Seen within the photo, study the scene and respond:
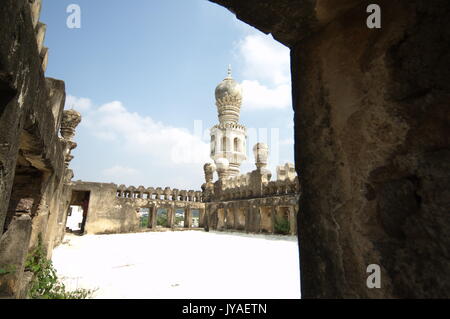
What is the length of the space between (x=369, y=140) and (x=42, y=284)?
4.41 metres

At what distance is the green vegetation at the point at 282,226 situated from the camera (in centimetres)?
1407

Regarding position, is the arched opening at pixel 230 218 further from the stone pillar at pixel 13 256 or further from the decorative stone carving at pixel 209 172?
the stone pillar at pixel 13 256

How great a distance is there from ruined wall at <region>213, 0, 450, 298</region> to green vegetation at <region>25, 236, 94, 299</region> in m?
3.49

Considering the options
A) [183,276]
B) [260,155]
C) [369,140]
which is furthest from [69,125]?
[260,155]

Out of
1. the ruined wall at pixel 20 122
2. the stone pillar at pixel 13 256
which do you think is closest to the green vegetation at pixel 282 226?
the ruined wall at pixel 20 122

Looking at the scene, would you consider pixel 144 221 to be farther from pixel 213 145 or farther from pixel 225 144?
pixel 225 144

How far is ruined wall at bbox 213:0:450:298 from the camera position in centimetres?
89

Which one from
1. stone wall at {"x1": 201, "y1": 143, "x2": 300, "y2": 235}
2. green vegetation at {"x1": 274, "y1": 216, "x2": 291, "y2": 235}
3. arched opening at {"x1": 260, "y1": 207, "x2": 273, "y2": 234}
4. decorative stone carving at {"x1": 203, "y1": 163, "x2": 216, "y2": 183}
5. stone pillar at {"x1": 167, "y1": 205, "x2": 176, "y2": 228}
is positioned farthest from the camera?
decorative stone carving at {"x1": 203, "y1": 163, "x2": 216, "y2": 183}

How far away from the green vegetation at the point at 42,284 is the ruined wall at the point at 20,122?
0.23 meters

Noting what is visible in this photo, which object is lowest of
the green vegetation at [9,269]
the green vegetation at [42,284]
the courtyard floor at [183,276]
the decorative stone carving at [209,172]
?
the courtyard floor at [183,276]

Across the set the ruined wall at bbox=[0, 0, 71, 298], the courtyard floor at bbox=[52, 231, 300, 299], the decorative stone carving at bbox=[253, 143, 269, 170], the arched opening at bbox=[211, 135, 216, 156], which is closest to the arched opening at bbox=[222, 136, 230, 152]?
the arched opening at bbox=[211, 135, 216, 156]

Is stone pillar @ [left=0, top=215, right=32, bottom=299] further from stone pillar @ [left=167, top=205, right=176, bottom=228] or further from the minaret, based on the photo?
the minaret

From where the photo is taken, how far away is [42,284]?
358 cm
